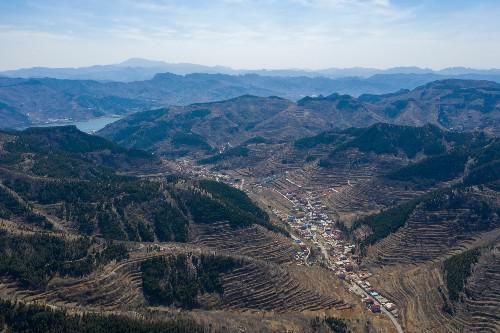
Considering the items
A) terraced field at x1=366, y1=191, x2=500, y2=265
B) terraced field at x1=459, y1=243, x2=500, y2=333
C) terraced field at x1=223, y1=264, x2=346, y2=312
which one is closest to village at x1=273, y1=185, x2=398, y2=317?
terraced field at x1=366, y1=191, x2=500, y2=265

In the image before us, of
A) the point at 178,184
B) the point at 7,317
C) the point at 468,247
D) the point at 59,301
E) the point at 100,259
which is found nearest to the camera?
the point at 7,317

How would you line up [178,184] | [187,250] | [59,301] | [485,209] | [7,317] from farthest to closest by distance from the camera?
[178,184] → [485,209] → [187,250] → [59,301] → [7,317]

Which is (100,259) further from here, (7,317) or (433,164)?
(433,164)

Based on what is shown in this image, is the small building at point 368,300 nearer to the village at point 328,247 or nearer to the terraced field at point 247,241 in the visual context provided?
the village at point 328,247

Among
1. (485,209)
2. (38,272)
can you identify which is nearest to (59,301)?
(38,272)

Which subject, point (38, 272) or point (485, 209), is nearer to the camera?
point (38, 272)

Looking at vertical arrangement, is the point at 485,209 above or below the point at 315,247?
above

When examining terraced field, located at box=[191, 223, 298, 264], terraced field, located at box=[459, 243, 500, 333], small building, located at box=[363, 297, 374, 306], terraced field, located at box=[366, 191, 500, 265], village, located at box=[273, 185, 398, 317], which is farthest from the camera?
terraced field, located at box=[366, 191, 500, 265]

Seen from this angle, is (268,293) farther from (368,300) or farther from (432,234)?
(432,234)

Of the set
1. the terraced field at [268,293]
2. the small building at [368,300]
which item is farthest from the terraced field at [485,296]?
the terraced field at [268,293]

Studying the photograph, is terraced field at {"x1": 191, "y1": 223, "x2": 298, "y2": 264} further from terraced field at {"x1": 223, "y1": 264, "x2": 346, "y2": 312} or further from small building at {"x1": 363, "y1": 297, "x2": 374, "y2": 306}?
small building at {"x1": 363, "y1": 297, "x2": 374, "y2": 306}
